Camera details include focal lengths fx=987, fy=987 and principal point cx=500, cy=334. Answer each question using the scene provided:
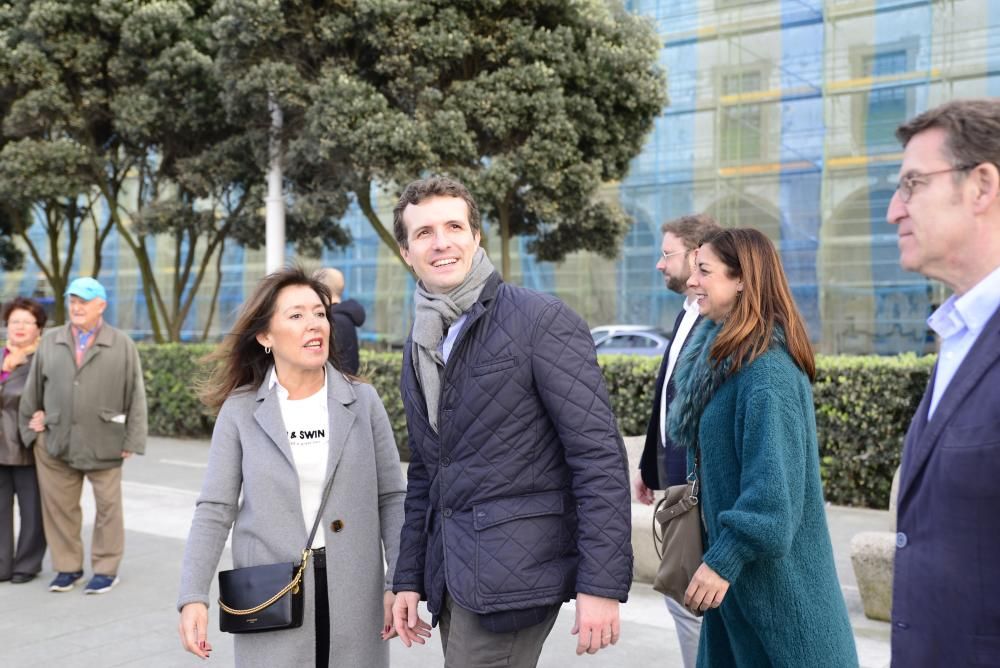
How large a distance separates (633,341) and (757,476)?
61.4ft

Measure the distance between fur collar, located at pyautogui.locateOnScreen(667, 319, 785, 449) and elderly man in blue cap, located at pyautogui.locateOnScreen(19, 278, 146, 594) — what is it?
4.15 metres

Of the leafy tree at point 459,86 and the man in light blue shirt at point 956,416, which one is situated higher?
the leafy tree at point 459,86

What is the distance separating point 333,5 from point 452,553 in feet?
35.5

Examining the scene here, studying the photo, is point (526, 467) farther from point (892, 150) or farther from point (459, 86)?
point (892, 150)

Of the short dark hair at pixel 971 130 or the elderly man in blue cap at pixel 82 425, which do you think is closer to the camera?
the short dark hair at pixel 971 130

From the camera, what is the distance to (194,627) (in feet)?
8.93

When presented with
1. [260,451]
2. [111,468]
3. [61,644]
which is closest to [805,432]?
[260,451]

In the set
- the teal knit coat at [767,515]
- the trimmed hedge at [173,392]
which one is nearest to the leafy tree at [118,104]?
the trimmed hedge at [173,392]

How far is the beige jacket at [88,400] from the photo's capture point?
5.90 metres

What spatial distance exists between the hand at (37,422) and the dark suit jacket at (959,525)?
553 centimetres

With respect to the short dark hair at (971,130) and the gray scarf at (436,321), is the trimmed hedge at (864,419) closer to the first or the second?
the gray scarf at (436,321)

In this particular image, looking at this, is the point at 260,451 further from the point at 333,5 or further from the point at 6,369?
the point at 333,5

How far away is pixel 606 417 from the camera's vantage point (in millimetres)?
2357

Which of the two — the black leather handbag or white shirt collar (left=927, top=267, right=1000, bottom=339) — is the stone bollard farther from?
white shirt collar (left=927, top=267, right=1000, bottom=339)
